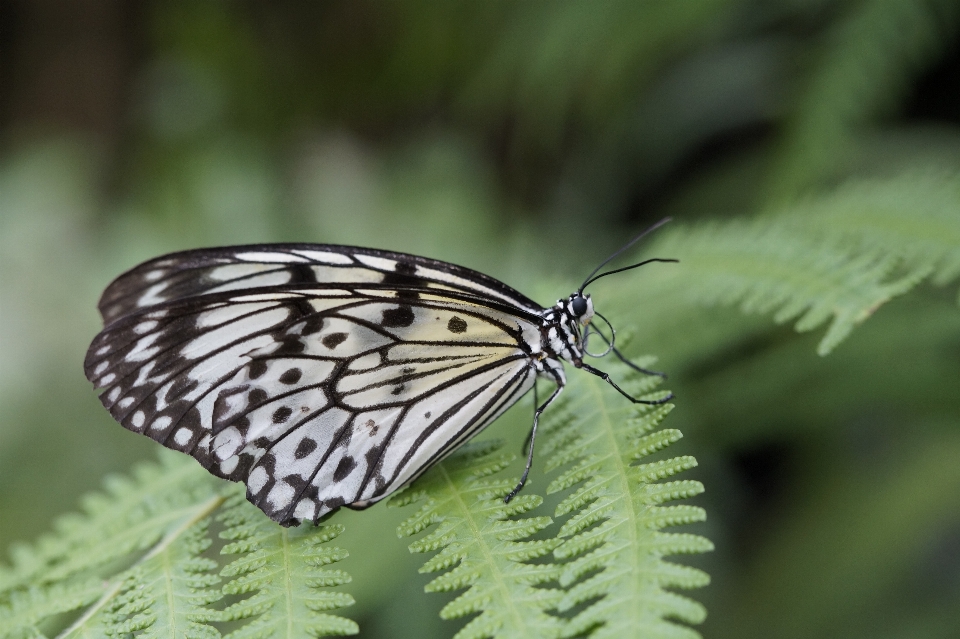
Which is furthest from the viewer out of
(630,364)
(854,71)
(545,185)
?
(545,185)

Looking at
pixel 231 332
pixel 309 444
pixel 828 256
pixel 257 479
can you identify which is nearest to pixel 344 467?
pixel 309 444

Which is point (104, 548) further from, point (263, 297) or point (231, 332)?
point (263, 297)

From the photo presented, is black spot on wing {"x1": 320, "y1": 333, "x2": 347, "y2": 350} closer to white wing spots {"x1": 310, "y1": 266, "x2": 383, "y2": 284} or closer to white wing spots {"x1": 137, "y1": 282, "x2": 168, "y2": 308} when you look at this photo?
white wing spots {"x1": 310, "y1": 266, "x2": 383, "y2": 284}

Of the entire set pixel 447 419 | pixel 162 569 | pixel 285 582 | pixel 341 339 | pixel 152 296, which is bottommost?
pixel 285 582

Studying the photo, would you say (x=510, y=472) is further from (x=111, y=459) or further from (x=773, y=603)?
(x=111, y=459)

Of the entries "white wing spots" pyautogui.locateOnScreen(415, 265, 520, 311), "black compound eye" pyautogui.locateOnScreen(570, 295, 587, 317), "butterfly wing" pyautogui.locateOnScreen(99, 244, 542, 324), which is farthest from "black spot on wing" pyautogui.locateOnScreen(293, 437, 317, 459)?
"black compound eye" pyautogui.locateOnScreen(570, 295, 587, 317)

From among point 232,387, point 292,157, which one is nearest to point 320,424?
point 232,387
